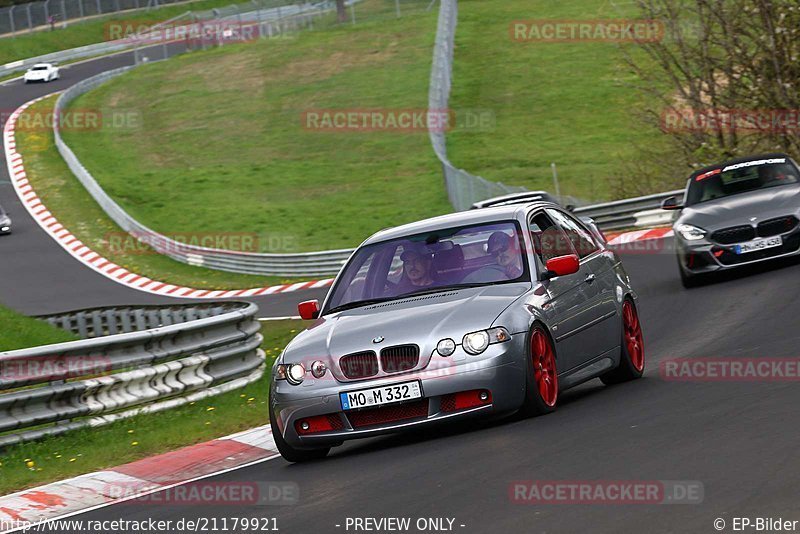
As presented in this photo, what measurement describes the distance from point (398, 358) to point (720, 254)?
936 centimetres

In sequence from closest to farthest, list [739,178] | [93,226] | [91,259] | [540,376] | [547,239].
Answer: [540,376] < [547,239] < [739,178] < [91,259] < [93,226]

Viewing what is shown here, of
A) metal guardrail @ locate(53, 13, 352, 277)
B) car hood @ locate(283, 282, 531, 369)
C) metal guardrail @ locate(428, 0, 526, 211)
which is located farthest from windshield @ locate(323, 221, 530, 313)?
metal guardrail @ locate(53, 13, 352, 277)

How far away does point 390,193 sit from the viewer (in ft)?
142

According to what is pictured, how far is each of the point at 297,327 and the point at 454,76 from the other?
39552 mm

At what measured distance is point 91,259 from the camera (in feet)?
122

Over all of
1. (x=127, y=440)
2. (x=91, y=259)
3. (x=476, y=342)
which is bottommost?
(x=91, y=259)

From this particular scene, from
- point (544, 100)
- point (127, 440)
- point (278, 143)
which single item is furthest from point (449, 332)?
point (544, 100)

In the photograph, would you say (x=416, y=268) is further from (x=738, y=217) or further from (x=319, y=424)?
(x=738, y=217)

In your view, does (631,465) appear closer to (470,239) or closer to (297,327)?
(470,239)

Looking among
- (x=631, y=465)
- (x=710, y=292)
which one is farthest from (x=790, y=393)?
(x=710, y=292)

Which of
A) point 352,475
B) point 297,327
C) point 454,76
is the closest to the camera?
point 352,475

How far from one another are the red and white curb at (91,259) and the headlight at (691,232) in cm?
1244

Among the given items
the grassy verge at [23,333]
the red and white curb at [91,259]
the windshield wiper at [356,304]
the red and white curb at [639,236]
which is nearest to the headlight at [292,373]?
the windshield wiper at [356,304]

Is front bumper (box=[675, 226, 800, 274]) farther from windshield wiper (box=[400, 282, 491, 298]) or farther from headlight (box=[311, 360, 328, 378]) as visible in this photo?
headlight (box=[311, 360, 328, 378])
